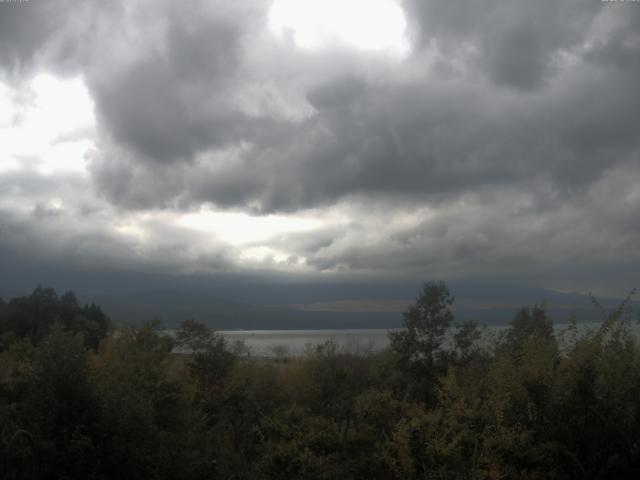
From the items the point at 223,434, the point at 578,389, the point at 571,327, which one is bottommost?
the point at 223,434

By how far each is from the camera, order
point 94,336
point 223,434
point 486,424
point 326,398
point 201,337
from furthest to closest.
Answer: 1. point 94,336
2. point 201,337
3. point 326,398
4. point 223,434
5. point 486,424

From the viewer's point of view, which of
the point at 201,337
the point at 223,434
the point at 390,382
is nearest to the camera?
the point at 223,434

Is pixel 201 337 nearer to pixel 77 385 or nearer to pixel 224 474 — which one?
pixel 224 474

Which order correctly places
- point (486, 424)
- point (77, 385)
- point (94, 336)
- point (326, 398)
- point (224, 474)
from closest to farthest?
point (77, 385) → point (486, 424) → point (224, 474) → point (326, 398) → point (94, 336)

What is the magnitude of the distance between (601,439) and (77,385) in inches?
630

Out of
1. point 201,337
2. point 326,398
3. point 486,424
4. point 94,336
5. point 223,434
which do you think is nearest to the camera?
point 486,424

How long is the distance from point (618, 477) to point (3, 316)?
271 ft

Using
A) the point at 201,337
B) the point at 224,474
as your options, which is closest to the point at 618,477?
the point at 224,474

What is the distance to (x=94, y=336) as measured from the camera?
273 feet

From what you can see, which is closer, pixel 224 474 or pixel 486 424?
pixel 486 424

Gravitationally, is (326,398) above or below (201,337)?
below

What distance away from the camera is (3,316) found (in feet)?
275

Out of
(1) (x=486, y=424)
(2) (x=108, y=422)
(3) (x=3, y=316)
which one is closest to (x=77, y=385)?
(2) (x=108, y=422)

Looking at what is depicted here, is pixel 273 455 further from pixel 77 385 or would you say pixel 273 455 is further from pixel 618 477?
pixel 618 477
